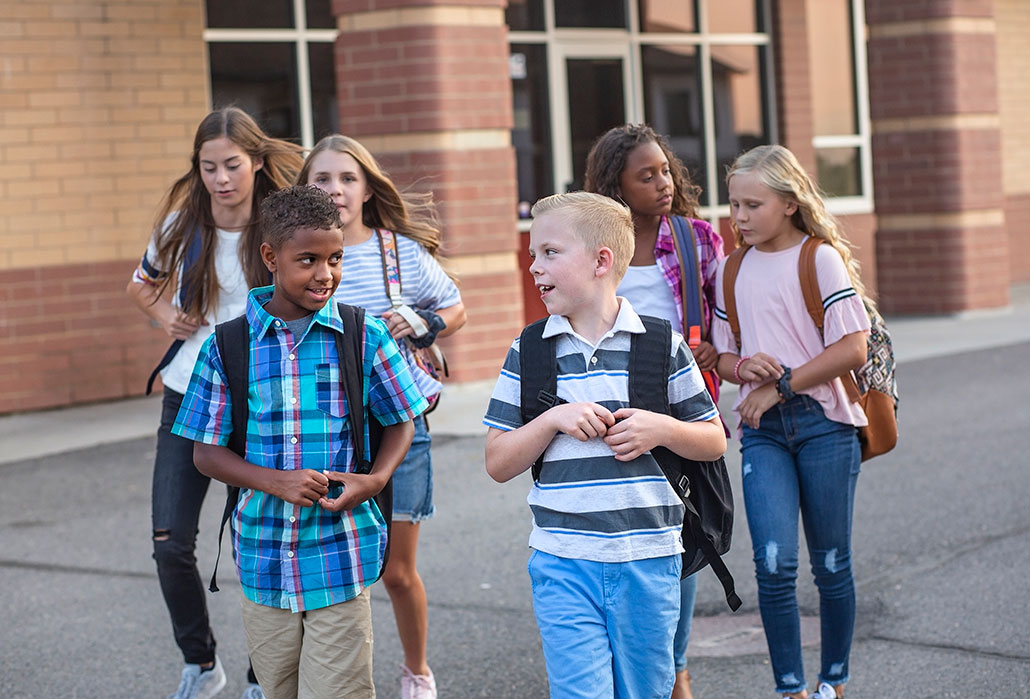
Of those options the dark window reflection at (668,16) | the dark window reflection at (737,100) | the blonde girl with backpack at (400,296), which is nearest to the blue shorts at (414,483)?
the blonde girl with backpack at (400,296)

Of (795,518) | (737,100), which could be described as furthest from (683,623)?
(737,100)

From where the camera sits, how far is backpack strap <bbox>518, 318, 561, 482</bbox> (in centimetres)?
357

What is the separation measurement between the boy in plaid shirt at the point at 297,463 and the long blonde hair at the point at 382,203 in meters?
1.05

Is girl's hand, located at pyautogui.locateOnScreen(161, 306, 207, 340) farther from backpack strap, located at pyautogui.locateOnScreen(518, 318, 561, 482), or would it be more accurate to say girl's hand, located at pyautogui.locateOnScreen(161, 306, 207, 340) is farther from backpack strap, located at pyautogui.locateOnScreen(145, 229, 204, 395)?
backpack strap, located at pyautogui.locateOnScreen(518, 318, 561, 482)

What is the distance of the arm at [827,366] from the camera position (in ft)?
14.8

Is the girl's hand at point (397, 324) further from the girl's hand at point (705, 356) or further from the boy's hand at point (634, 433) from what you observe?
the boy's hand at point (634, 433)

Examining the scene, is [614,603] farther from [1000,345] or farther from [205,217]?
[1000,345]

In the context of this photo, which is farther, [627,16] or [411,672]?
[627,16]

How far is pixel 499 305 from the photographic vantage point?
467 inches

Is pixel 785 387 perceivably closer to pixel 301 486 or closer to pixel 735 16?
pixel 301 486

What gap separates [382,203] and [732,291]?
1276mm

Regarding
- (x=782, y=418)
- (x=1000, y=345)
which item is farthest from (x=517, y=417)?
(x=1000, y=345)

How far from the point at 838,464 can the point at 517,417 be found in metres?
1.42

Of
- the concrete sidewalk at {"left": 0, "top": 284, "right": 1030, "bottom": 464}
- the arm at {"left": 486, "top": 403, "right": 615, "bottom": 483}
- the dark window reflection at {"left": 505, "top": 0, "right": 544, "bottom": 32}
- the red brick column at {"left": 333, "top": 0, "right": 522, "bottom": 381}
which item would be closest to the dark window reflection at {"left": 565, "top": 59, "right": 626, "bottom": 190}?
the dark window reflection at {"left": 505, "top": 0, "right": 544, "bottom": 32}
